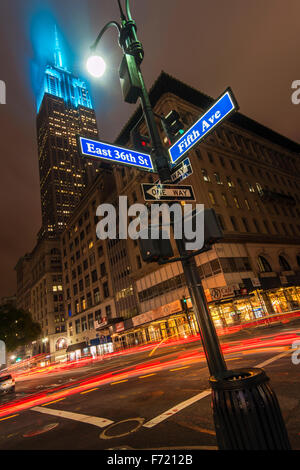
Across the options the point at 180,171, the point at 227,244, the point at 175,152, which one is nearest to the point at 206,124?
the point at 175,152

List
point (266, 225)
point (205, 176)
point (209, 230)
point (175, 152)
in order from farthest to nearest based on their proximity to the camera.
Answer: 1. point (266, 225)
2. point (205, 176)
3. point (175, 152)
4. point (209, 230)

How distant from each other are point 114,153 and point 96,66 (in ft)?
11.1

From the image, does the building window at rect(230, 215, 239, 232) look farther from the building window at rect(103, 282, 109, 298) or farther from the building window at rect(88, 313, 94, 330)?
the building window at rect(88, 313, 94, 330)

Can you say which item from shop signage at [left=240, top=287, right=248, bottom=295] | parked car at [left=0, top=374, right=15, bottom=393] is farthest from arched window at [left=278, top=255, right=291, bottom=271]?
parked car at [left=0, top=374, right=15, bottom=393]

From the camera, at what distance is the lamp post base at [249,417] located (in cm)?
243

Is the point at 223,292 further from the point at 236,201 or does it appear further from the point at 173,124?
the point at 173,124

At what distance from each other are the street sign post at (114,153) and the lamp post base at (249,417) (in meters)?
4.08

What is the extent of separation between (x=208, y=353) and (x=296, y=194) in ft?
185

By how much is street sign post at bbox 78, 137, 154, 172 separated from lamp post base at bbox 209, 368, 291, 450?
408cm

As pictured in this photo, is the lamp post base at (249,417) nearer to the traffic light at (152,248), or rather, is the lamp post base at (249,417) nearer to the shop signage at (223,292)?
the traffic light at (152,248)

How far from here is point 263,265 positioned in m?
33.0

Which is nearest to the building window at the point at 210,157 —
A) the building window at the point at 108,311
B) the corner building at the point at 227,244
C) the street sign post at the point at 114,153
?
the corner building at the point at 227,244

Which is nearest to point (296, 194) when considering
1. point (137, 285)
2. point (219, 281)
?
point (219, 281)

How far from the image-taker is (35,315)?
9050cm
